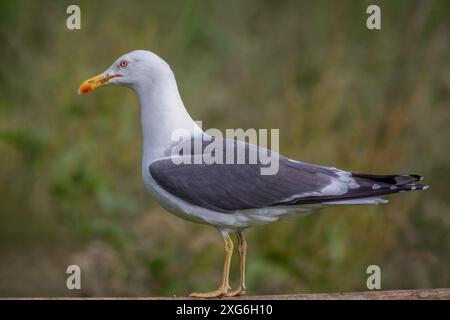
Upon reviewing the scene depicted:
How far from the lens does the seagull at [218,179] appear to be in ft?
16.3

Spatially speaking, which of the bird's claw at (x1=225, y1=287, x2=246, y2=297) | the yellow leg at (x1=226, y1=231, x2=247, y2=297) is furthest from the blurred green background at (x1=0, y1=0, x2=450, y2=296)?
the bird's claw at (x1=225, y1=287, x2=246, y2=297)

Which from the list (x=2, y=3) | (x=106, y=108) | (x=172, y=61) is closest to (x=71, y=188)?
(x=106, y=108)

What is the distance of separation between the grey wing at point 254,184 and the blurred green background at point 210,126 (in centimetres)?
138

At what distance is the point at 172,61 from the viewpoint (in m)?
8.04

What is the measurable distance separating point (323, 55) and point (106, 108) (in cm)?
201

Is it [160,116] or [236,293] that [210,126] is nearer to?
[160,116]

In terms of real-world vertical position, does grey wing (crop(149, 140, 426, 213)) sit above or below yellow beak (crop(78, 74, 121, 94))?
below

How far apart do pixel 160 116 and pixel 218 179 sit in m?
0.48

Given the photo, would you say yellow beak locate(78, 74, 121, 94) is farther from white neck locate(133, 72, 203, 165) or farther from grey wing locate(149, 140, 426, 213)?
grey wing locate(149, 140, 426, 213)

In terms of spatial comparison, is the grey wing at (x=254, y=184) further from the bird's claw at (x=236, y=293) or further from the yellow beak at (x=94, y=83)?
the yellow beak at (x=94, y=83)

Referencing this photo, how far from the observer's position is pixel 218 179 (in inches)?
205

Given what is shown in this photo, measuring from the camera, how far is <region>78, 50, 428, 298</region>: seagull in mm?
Result: 4980

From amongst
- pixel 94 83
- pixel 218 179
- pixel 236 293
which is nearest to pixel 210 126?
pixel 94 83

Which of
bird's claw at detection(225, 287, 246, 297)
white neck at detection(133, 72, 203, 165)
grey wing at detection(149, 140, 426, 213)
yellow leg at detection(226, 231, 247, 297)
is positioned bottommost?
bird's claw at detection(225, 287, 246, 297)
